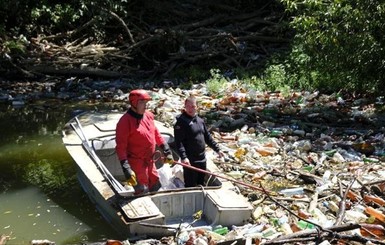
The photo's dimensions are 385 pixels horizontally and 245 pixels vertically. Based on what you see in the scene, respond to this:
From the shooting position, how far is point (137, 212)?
6.35 metres

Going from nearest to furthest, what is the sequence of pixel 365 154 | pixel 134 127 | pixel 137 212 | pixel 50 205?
pixel 137 212 → pixel 134 127 → pixel 50 205 → pixel 365 154

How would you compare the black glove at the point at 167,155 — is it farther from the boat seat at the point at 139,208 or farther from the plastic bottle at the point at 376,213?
the plastic bottle at the point at 376,213

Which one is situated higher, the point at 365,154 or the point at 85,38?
the point at 85,38

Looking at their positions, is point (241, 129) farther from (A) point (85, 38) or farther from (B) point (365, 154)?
(A) point (85, 38)

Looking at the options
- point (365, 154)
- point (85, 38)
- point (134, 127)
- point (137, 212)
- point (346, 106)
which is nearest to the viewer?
point (137, 212)

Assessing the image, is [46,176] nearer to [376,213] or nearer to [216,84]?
[376,213]

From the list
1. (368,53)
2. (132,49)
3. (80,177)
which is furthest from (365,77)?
(132,49)

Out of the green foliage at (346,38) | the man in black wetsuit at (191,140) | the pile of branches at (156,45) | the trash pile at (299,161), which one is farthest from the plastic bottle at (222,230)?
the pile of branches at (156,45)

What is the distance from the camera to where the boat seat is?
6.30 meters

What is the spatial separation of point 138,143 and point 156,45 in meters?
11.1

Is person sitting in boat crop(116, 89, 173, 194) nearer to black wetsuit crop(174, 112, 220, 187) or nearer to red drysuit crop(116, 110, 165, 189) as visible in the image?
red drysuit crop(116, 110, 165, 189)

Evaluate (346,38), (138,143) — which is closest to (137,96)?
(138,143)

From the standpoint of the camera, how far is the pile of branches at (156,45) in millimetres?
16922

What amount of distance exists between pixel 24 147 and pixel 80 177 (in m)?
3.17
